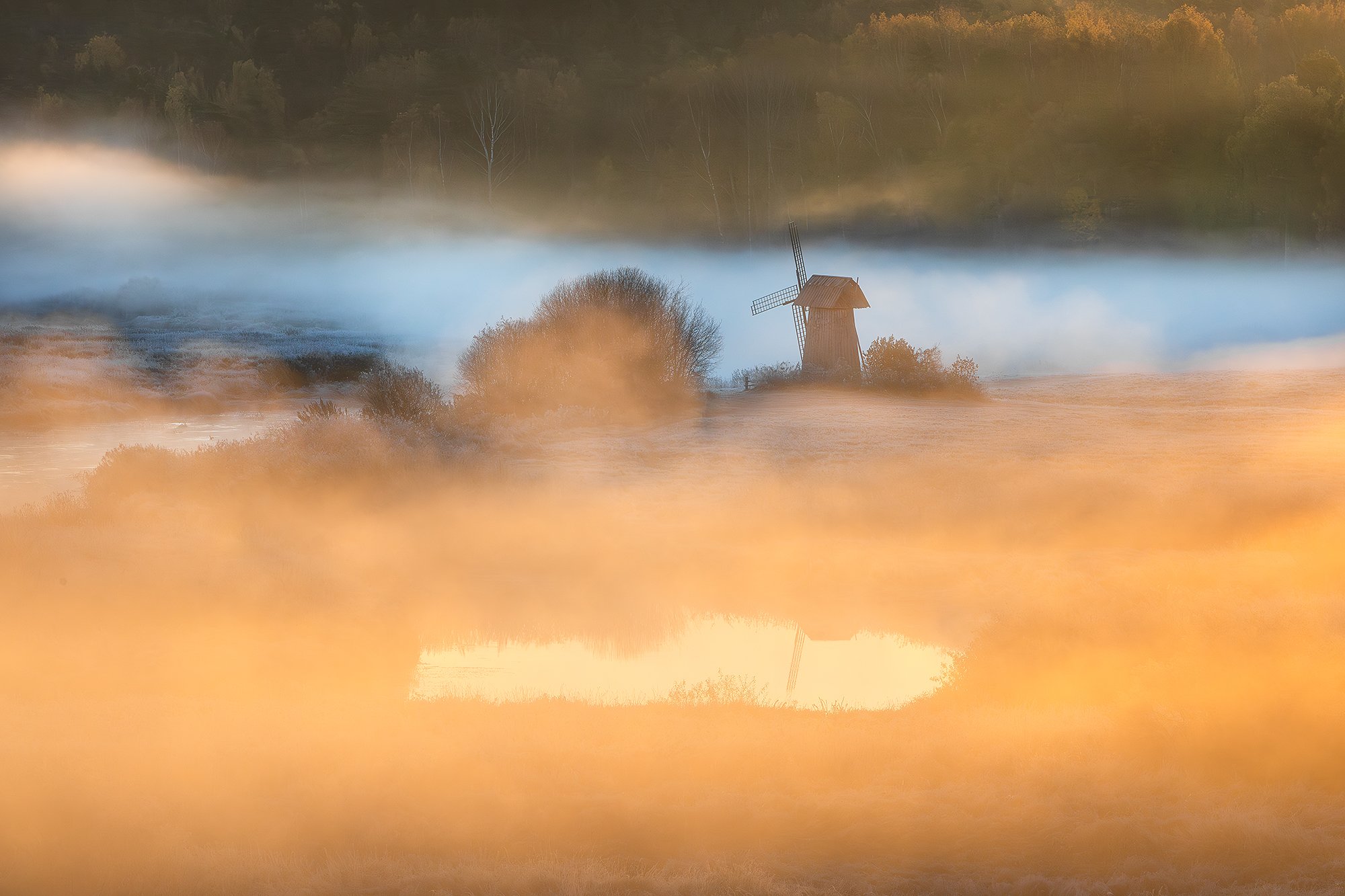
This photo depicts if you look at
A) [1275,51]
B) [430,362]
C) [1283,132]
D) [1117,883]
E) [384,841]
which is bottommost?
[1117,883]

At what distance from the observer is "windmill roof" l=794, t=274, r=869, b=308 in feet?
216

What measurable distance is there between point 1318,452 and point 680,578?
25659mm

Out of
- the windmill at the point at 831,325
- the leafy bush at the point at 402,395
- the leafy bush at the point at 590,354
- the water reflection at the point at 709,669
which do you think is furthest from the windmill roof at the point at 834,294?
the water reflection at the point at 709,669

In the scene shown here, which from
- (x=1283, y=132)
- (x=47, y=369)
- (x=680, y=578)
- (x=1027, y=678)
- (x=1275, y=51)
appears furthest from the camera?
(x=47, y=369)

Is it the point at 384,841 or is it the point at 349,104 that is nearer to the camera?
the point at 384,841

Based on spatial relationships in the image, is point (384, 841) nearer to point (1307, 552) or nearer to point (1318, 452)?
point (1307, 552)

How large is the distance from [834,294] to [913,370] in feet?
19.4

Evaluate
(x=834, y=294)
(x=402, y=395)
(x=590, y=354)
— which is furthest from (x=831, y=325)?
(x=402, y=395)

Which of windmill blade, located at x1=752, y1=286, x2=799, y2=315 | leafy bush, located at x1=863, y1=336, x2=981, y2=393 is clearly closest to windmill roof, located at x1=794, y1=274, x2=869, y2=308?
leafy bush, located at x1=863, y1=336, x2=981, y2=393

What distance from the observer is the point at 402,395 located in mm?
57125

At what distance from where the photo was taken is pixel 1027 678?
2417 centimetres

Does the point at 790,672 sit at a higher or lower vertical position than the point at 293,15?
lower

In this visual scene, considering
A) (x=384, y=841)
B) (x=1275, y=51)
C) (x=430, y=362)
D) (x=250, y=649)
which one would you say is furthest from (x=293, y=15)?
(x=384, y=841)

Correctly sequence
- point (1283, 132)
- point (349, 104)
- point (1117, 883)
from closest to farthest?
point (1117, 883)
point (1283, 132)
point (349, 104)
